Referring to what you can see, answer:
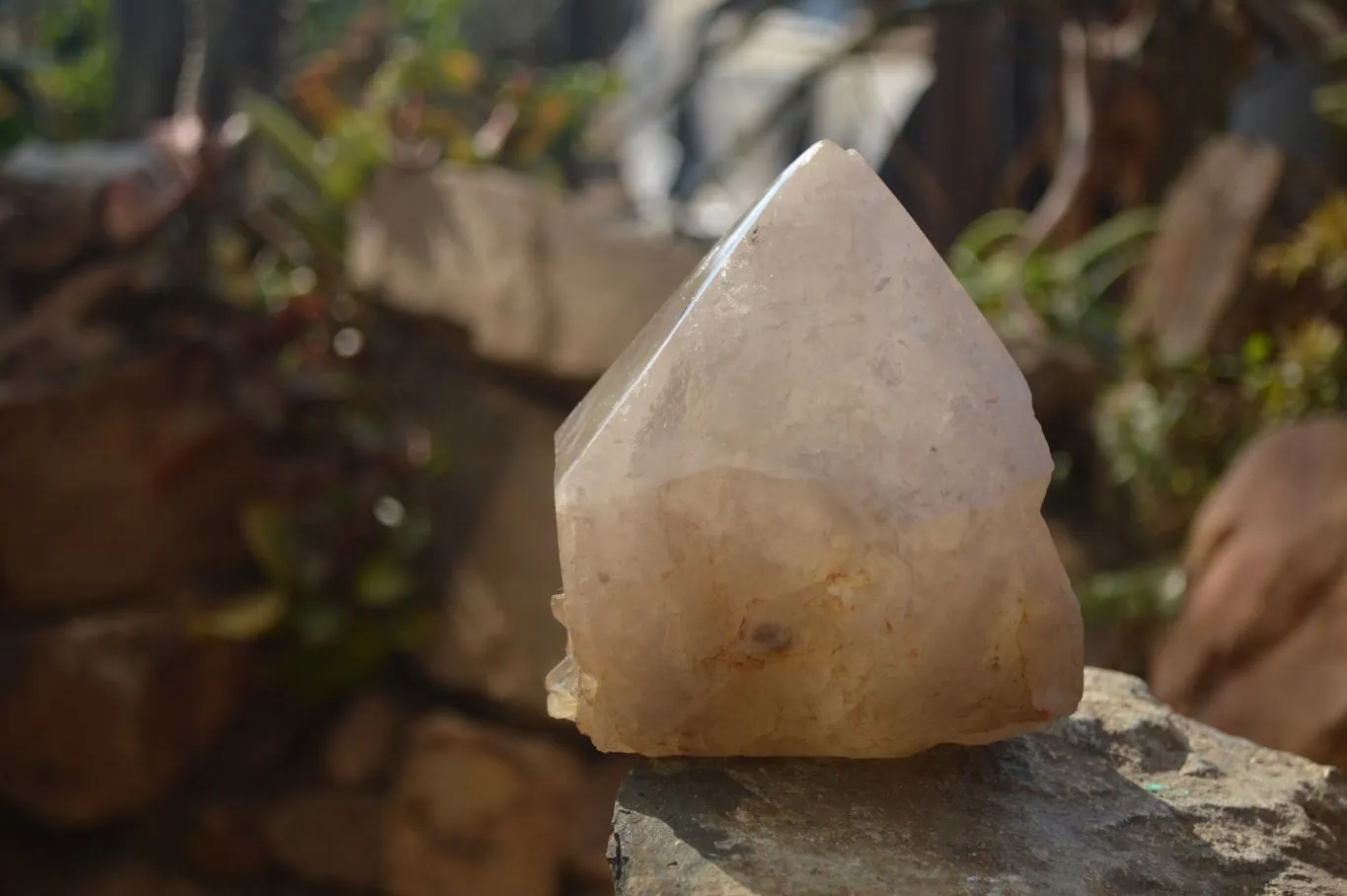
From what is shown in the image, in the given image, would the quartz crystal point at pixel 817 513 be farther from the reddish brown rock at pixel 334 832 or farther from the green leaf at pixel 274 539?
the reddish brown rock at pixel 334 832

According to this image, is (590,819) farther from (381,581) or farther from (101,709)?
(101,709)

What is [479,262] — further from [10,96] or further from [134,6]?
[134,6]

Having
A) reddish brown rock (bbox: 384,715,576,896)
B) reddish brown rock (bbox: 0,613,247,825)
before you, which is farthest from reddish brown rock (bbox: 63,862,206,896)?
reddish brown rock (bbox: 384,715,576,896)

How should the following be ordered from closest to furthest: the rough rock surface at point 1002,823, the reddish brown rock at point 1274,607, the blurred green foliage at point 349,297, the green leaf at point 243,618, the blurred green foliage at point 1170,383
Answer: the rough rock surface at point 1002,823 < the reddish brown rock at point 1274,607 < the blurred green foliage at point 1170,383 < the green leaf at point 243,618 < the blurred green foliage at point 349,297

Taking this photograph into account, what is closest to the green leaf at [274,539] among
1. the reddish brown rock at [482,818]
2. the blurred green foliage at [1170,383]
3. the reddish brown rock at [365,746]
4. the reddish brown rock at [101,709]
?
the reddish brown rock at [101,709]

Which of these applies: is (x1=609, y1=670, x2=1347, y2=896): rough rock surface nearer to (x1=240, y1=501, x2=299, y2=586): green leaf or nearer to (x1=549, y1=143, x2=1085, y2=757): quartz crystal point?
(x1=549, y1=143, x2=1085, y2=757): quartz crystal point

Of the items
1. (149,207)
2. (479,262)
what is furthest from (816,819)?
(149,207)
